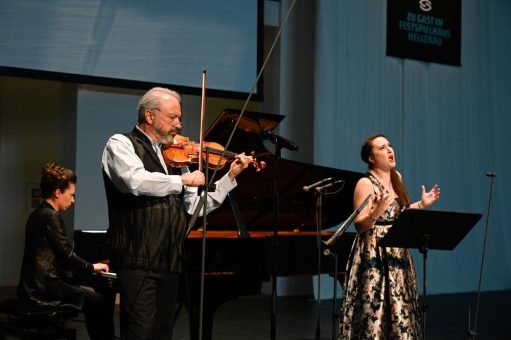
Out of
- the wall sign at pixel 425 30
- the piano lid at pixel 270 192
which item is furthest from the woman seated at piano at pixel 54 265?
the wall sign at pixel 425 30

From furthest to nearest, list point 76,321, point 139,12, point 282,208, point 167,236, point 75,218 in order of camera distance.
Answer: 1. point 75,218
2. point 139,12
3. point 76,321
4. point 282,208
5. point 167,236

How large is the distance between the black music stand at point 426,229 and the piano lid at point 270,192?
1281mm

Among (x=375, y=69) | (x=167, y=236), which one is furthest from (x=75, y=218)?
(x=167, y=236)

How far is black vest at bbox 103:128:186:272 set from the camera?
2959 millimetres

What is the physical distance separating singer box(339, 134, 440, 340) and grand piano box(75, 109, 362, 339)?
0.98 ft

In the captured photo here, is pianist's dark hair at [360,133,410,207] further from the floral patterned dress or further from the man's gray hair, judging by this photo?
the man's gray hair

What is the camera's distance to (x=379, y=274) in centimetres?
408

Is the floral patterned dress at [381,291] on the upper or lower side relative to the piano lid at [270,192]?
lower

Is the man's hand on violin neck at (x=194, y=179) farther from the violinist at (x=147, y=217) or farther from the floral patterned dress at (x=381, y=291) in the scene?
the floral patterned dress at (x=381, y=291)

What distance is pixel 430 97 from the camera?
9.78 metres

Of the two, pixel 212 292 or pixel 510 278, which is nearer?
pixel 212 292

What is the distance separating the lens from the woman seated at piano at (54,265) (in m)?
4.30

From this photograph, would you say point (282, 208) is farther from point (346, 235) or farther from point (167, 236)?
point (167, 236)

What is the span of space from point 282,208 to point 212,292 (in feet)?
5.19
